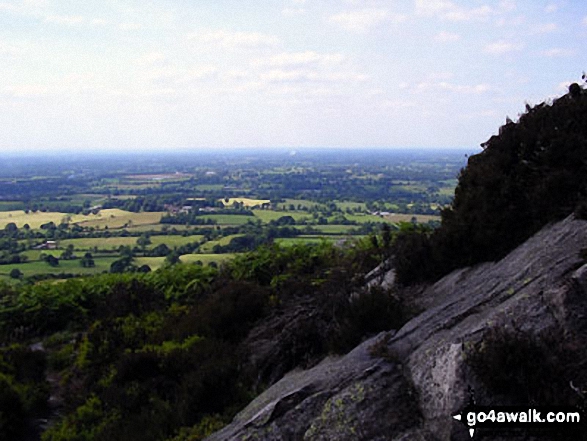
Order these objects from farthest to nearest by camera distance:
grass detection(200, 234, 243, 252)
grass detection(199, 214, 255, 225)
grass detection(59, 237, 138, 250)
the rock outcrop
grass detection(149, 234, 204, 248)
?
grass detection(199, 214, 255, 225) → grass detection(149, 234, 204, 248) → grass detection(59, 237, 138, 250) → grass detection(200, 234, 243, 252) → the rock outcrop

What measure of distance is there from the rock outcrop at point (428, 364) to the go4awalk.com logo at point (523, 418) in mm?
107

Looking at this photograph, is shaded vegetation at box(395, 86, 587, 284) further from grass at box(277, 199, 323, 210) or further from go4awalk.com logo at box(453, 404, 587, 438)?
grass at box(277, 199, 323, 210)

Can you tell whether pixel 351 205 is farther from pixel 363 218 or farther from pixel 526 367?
pixel 526 367

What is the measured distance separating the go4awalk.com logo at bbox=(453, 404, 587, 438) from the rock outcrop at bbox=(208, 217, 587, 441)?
0.11 m

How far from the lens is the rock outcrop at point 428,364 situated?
13.7 ft

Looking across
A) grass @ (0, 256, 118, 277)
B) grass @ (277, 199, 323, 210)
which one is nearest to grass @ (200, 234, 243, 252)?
grass @ (0, 256, 118, 277)

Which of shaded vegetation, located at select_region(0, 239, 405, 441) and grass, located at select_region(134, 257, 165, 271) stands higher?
shaded vegetation, located at select_region(0, 239, 405, 441)

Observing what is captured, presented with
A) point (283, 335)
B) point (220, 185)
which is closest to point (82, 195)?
point (220, 185)

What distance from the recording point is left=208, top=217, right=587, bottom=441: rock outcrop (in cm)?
418

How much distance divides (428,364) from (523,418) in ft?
3.71

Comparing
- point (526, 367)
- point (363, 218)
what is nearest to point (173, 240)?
point (363, 218)

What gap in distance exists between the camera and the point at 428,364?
4.68m

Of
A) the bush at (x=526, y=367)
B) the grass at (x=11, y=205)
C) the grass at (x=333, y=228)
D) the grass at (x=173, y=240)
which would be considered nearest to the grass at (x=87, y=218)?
the grass at (x=11, y=205)

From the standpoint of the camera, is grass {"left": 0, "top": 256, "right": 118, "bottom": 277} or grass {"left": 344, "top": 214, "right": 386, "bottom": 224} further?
grass {"left": 344, "top": 214, "right": 386, "bottom": 224}
